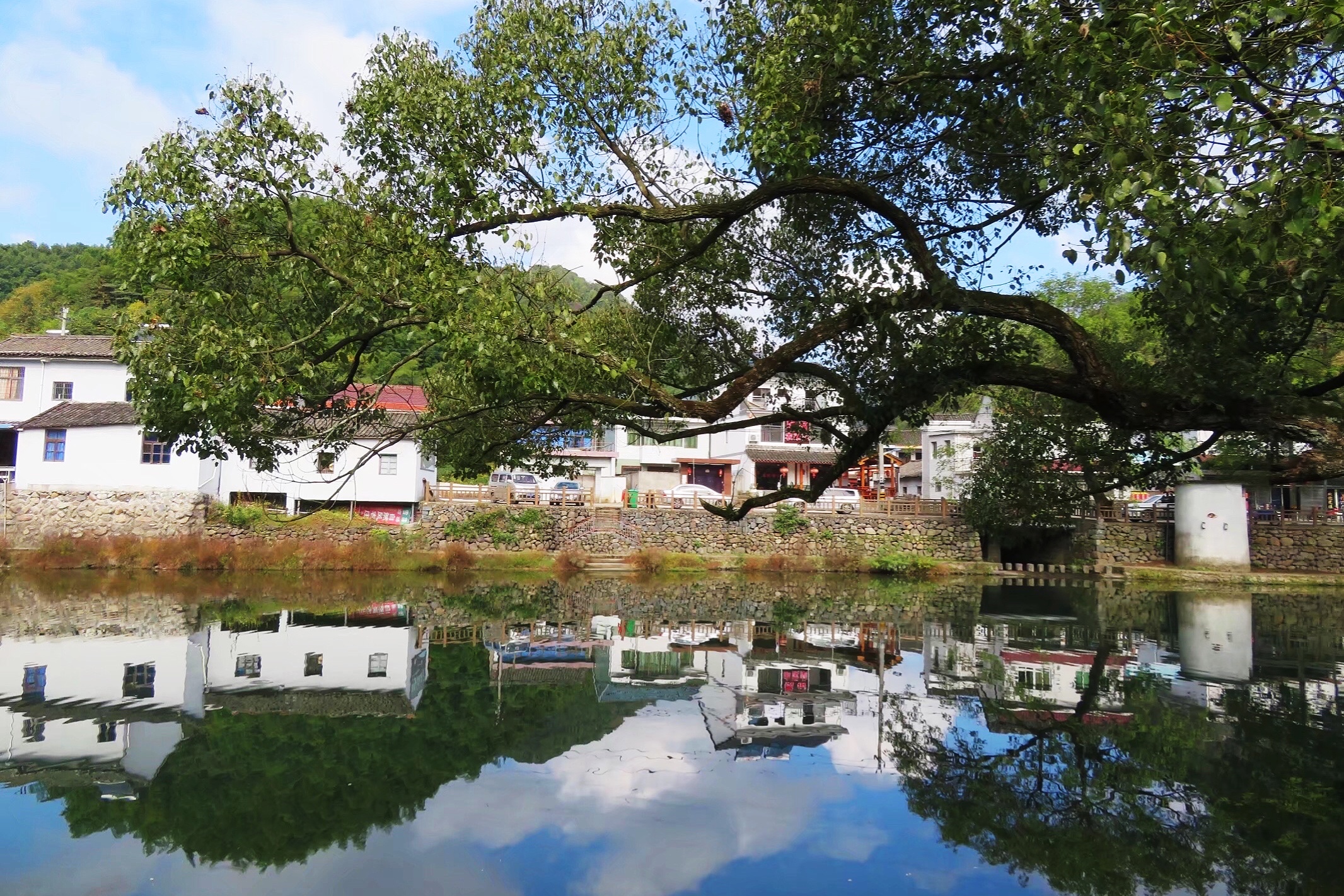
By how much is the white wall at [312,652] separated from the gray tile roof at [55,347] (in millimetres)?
20859

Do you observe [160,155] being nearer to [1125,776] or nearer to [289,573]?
[1125,776]

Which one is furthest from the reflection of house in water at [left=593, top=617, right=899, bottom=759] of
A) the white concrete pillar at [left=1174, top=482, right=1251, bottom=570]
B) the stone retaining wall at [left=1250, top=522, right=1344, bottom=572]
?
the stone retaining wall at [left=1250, top=522, right=1344, bottom=572]

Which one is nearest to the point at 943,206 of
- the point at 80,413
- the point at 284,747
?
the point at 284,747

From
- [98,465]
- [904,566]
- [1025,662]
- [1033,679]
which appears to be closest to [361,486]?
[98,465]

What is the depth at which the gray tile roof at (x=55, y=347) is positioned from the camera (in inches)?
1240

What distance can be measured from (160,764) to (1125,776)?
832cm

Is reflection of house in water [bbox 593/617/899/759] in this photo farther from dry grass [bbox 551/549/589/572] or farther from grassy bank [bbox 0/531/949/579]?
grassy bank [bbox 0/531/949/579]

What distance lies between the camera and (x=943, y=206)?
889cm

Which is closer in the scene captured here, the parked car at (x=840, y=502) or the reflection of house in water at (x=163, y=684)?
the reflection of house in water at (x=163, y=684)

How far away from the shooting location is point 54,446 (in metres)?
29.3

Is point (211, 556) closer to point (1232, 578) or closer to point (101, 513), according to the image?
point (101, 513)

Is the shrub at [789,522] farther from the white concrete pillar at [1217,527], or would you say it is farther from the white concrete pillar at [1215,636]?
the white concrete pillar at [1217,527]

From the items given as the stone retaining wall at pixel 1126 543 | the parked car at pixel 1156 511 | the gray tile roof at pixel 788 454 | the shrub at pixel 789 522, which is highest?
the gray tile roof at pixel 788 454

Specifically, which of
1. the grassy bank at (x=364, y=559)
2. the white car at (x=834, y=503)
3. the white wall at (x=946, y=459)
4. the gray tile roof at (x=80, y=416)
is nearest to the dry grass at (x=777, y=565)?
the grassy bank at (x=364, y=559)
